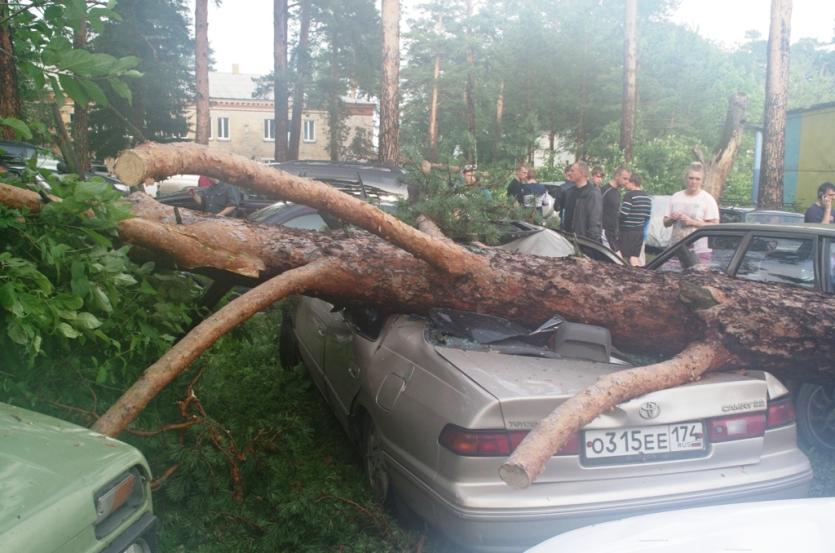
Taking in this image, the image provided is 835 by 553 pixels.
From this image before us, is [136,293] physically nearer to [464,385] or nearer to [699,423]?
[464,385]

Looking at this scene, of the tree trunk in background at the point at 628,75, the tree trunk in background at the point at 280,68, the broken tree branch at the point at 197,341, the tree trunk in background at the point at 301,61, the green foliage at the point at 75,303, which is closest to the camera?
the green foliage at the point at 75,303

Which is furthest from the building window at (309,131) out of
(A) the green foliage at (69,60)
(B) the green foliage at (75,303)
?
(B) the green foliage at (75,303)

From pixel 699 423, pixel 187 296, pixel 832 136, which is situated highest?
pixel 832 136

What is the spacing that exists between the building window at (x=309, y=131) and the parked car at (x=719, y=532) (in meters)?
65.4

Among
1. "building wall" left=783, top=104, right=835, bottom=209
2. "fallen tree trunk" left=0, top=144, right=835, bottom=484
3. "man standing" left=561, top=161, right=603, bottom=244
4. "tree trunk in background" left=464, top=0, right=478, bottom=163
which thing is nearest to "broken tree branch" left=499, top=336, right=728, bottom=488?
"fallen tree trunk" left=0, top=144, right=835, bottom=484

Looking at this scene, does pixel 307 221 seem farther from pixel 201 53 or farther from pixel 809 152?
pixel 201 53

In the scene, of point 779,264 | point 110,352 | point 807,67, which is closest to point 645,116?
point 807,67

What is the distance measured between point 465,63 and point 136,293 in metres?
50.5

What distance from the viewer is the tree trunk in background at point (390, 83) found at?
613 inches

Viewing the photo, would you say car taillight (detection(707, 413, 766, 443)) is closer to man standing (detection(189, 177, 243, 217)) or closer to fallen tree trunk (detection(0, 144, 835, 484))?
fallen tree trunk (detection(0, 144, 835, 484))

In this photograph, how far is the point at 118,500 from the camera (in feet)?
7.54

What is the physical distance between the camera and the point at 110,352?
3.70 m

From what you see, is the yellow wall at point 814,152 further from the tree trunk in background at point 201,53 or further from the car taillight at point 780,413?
the car taillight at point 780,413

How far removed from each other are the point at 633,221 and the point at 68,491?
859 cm
